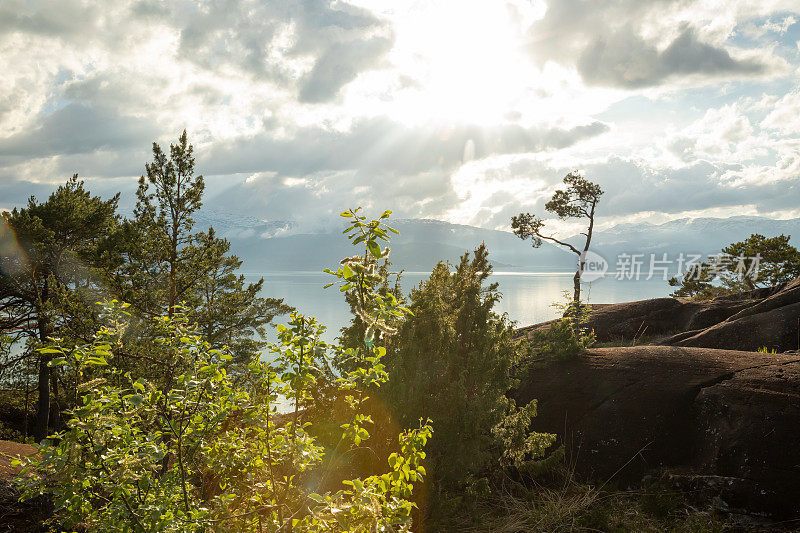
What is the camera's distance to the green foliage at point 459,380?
278 inches

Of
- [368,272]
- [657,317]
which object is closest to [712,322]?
[657,317]

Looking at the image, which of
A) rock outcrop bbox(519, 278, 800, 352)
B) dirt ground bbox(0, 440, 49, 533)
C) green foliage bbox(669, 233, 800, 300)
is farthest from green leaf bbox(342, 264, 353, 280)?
green foliage bbox(669, 233, 800, 300)

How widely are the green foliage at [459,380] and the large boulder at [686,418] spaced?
1.87 metres

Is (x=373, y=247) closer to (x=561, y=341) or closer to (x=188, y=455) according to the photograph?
(x=188, y=455)

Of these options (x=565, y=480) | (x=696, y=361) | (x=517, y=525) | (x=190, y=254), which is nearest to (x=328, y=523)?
(x=517, y=525)

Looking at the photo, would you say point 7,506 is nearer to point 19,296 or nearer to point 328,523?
point 328,523

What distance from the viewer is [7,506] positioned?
730 centimetres

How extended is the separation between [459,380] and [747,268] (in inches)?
1681

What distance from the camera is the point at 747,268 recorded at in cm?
3812

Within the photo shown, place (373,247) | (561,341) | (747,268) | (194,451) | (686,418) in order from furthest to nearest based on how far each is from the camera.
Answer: (747,268)
(561,341)
(686,418)
(194,451)
(373,247)

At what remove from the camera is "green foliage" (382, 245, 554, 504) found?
705 cm

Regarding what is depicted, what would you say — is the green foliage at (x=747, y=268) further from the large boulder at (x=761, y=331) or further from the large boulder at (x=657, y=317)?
the large boulder at (x=761, y=331)

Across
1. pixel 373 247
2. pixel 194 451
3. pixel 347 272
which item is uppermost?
pixel 373 247

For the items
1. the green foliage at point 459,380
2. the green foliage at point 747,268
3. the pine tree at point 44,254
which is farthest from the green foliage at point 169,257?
the green foliage at point 747,268
